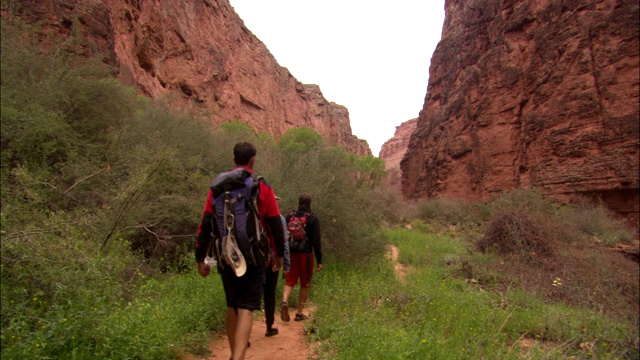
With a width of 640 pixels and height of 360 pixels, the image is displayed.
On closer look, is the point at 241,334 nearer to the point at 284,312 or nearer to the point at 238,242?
the point at 238,242

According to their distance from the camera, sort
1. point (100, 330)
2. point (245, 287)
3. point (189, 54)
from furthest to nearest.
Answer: point (189, 54) < point (245, 287) < point (100, 330)

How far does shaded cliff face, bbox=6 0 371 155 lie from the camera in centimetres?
1077

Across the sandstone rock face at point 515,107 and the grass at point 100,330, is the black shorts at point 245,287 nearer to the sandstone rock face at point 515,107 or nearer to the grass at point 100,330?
the grass at point 100,330

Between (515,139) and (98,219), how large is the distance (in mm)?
26501

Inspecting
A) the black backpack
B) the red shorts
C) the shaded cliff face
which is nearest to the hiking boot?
the red shorts

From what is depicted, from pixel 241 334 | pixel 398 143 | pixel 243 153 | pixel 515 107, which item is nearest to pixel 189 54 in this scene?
pixel 515 107

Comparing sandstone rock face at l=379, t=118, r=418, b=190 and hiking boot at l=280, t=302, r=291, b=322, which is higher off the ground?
sandstone rock face at l=379, t=118, r=418, b=190

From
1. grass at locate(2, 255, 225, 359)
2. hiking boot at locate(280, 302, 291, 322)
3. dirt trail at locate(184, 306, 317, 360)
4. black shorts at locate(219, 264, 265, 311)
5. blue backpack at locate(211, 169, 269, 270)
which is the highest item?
blue backpack at locate(211, 169, 269, 270)

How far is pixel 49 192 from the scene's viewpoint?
4941mm

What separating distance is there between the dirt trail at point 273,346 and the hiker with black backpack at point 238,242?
0.73m

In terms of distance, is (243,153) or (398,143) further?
(398,143)

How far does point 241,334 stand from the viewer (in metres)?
2.79

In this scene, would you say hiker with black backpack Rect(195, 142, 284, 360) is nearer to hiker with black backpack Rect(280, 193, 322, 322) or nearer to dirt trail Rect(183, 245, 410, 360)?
dirt trail Rect(183, 245, 410, 360)

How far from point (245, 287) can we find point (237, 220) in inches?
21.7
